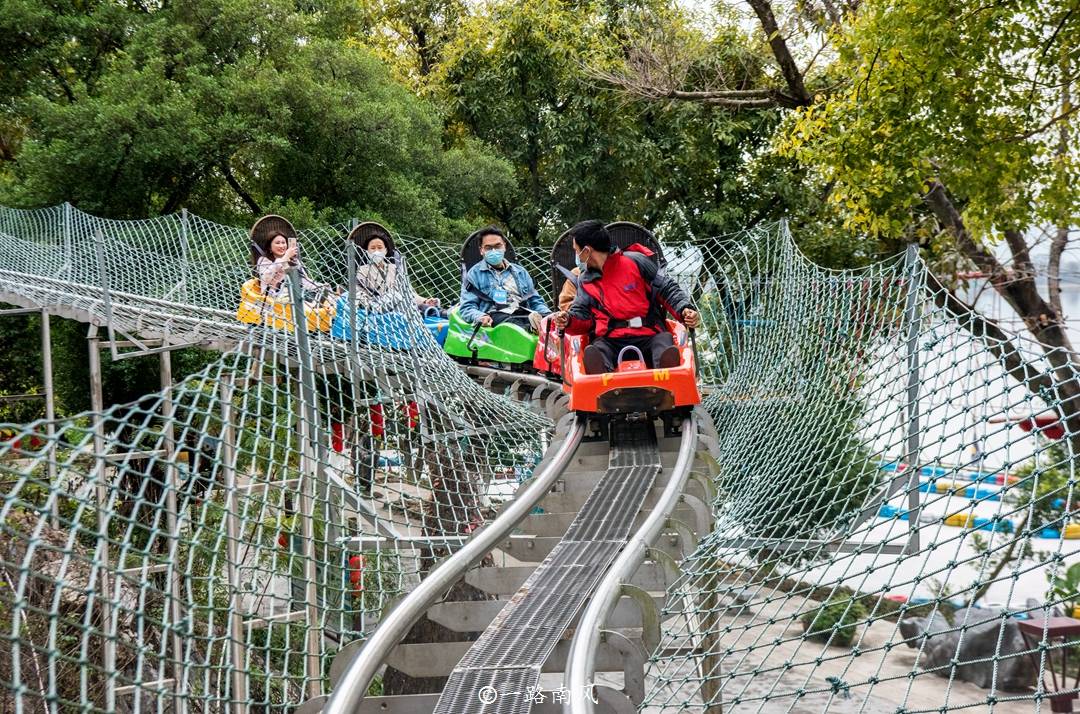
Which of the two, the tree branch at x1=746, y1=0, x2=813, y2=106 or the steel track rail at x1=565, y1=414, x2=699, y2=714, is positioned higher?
the tree branch at x1=746, y1=0, x2=813, y2=106

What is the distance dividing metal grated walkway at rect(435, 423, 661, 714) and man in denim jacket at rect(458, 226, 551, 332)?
8.24 ft

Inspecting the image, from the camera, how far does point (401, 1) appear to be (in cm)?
1314

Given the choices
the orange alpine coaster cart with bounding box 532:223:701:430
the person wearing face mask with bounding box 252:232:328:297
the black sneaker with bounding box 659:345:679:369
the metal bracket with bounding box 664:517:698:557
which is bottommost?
the metal bracket with bounding box 664:517:698:557

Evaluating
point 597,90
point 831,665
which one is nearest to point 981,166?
point 597,90

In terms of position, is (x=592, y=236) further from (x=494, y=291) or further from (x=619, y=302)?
(x=494, y=291)

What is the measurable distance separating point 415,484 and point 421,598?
95 centimetres

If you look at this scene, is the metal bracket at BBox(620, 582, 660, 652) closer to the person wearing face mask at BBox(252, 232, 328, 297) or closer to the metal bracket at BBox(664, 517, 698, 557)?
the metal bracket at BBox(664, 517, 698, 557)

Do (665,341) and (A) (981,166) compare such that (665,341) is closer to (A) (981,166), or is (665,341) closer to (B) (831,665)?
(A) (981,166)

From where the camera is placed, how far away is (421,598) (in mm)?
2455

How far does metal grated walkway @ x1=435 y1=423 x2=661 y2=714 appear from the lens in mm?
2092

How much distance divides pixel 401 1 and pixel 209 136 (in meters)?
4.61

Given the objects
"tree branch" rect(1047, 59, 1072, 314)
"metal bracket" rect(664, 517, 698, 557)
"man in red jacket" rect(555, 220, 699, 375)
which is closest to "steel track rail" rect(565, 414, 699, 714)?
"metal bracket" rect(664, 517, 698, 557)

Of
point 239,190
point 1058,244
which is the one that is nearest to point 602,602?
point 1058,244

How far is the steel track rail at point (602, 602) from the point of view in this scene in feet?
6.53
